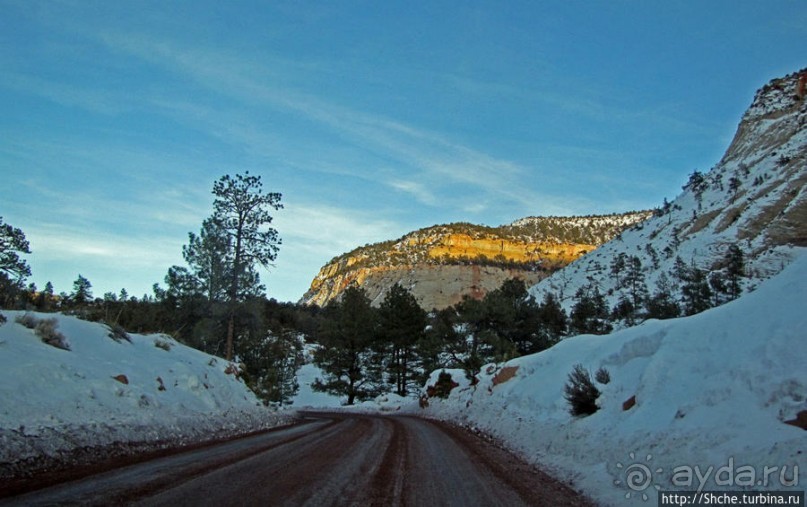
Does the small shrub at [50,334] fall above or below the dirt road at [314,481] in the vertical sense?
above

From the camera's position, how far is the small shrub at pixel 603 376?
1145 centimetres

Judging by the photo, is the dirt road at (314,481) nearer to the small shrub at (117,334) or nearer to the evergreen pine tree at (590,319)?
the small shrub at (117,334)

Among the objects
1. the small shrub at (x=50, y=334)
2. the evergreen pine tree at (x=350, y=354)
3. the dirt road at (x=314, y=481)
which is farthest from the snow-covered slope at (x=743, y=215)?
the small shrub at (x=50, y=334)

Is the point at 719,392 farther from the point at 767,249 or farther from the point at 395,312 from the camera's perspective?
the point at 767,249

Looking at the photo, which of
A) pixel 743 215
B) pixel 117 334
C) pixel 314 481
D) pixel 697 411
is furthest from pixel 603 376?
pixel 743 215

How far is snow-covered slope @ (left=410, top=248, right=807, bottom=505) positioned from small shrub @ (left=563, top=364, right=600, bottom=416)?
38 centimetres

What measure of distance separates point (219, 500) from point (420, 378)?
43.2m

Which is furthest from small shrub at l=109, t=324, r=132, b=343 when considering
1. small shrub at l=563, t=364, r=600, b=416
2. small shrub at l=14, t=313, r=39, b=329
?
small shrub at l=563, t=364, r=600, b=416

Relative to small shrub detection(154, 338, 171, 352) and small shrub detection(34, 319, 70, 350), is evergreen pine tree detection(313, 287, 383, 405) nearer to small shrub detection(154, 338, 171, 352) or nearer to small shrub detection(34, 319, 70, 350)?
small shrub detection(154, 338, 171, 352)

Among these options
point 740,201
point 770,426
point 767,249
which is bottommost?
point 770,426

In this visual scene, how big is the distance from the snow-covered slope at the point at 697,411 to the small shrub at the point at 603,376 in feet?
0.39

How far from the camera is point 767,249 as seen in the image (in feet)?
180

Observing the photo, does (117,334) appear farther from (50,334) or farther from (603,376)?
(603,376)

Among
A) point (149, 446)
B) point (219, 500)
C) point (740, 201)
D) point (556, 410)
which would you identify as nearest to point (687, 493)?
point (219, 500)
